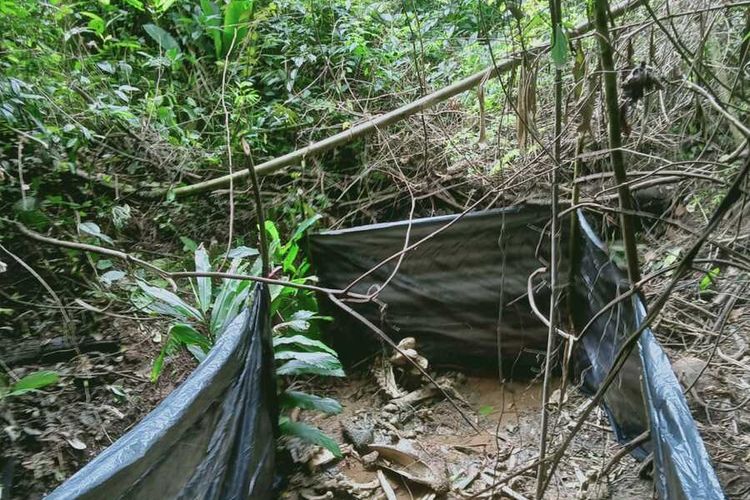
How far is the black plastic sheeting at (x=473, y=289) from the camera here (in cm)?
229

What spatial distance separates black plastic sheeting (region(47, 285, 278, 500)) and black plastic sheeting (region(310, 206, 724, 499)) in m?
0.69

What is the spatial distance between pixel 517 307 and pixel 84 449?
1979mm

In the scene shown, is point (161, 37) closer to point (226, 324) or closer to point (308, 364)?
point (226, 324)

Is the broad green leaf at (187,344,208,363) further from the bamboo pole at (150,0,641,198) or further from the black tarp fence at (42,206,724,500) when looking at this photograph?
the bamboo pole at (150,0,641,198)

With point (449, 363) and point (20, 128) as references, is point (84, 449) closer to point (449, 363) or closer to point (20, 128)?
point (20, 128)

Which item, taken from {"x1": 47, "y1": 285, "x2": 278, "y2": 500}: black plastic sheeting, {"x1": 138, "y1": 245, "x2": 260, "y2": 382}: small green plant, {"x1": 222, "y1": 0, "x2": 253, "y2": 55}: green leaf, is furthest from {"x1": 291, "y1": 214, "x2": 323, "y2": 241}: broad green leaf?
{"x1": 222, "y1": 0, "x2": 253, "y2": 55}: green leaf

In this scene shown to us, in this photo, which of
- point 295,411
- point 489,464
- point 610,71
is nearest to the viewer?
point 610,71

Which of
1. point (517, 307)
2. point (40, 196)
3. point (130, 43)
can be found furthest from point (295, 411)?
point (130, 43)

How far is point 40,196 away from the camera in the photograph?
2426mm

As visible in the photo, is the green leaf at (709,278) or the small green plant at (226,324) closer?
the green leaf at (709,278)

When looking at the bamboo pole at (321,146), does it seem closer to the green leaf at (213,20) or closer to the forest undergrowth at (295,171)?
the forest undergrowth at (295,171)

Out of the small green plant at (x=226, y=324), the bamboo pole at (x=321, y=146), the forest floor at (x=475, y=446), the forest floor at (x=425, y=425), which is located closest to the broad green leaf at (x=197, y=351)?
the small green plant at (x=226, y=324)

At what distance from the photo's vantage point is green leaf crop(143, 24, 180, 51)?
3395 mm

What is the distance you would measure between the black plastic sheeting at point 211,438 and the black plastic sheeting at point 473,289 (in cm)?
69
